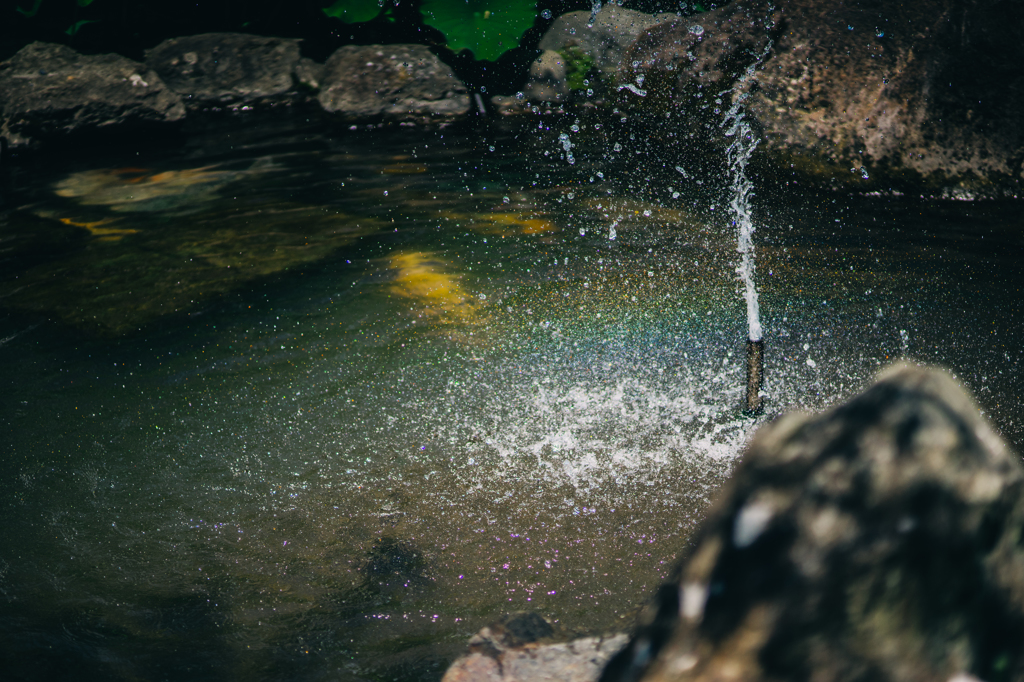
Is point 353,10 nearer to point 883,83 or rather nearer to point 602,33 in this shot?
point 602,33

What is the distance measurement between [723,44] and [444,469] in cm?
573

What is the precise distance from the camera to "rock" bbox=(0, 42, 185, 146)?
27.0 ft

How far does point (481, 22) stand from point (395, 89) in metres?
1.41

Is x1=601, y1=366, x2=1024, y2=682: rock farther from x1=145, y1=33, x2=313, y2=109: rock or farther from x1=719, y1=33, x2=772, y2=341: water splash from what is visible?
x1=145, y1=33, x2=313, y2=109: rock

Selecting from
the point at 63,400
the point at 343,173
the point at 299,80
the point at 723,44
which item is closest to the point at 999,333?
the point at 723,44

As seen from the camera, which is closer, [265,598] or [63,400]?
[265,598]

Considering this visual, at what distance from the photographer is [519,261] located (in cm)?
517

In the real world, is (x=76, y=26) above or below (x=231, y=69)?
above

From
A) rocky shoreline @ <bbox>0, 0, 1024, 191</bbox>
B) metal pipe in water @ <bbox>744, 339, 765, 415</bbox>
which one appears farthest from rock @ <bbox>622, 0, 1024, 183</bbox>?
Answer: metal pipe in water @ <bbox>744, 339, 765, 415</bbox>

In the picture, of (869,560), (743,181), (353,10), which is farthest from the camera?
(353,10)

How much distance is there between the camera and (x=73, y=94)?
8.42 meters

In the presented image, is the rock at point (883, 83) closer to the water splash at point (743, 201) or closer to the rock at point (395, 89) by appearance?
the water splash at point (743, 201)

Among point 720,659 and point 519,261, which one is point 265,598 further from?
point 519,261

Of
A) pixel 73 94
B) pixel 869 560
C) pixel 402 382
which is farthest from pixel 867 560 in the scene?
pixel 73 94
